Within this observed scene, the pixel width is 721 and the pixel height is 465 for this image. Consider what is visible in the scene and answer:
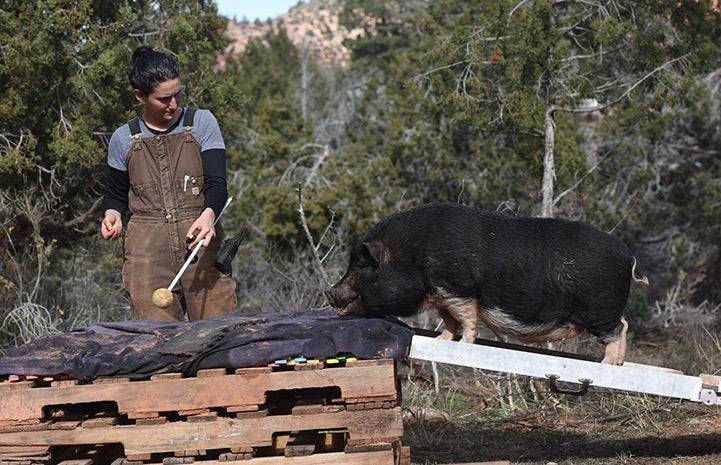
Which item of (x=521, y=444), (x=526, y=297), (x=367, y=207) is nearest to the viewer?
(x=526, y=297)

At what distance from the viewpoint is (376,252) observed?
405 cm

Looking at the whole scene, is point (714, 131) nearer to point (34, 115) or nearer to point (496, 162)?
point (496, 162)

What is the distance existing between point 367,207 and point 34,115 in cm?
371

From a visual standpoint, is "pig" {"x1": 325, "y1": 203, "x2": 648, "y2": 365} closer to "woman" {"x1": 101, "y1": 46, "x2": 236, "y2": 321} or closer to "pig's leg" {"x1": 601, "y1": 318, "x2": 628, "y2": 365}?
"pig's leg" {"x1": 601, "y1": 318, "x2": 628, "y2": 365}

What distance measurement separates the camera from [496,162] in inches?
382

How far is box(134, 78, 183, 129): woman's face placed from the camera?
15.1ft

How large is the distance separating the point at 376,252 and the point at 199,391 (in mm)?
1049

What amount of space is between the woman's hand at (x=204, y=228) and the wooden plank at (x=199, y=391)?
0.97 meters

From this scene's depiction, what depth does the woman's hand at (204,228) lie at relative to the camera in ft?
14.6

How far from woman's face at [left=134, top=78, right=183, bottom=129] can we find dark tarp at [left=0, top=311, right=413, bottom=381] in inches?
52.3

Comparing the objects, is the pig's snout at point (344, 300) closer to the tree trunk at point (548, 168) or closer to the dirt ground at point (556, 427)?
the dirt ground at point (556, 427)

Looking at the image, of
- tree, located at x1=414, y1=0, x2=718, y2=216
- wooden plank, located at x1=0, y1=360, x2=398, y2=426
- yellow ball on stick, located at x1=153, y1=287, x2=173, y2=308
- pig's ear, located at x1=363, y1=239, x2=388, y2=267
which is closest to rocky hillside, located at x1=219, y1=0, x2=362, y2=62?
tree, located at x1=414, y1=0, x2=718, y2=216

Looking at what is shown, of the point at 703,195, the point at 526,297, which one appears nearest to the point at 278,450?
the point at 526,297

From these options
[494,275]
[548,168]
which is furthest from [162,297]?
[548,168]
